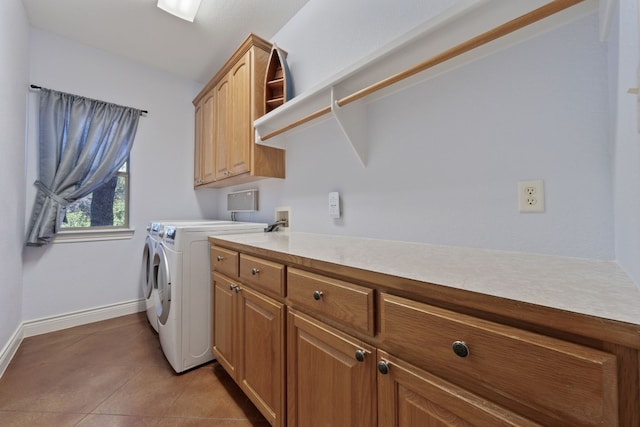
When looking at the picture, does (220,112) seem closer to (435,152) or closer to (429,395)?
(435,152)

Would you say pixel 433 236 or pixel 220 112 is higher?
pixel 220 112

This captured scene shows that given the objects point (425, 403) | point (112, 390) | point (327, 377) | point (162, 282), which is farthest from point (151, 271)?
point (425, 403)

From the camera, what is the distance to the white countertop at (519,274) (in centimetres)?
45

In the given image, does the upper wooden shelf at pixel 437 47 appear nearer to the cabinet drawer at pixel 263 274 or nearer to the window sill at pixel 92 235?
the cabinet drawer at pixel 263 274

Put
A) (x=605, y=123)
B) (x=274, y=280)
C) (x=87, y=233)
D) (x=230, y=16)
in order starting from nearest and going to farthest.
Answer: (x=605, y=123)
(x=274, y=280)
(x=230, y=16)
(x=87, y=233)

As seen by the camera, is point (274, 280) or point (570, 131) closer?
point (570, 131)

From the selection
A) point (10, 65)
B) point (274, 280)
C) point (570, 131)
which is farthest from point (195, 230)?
point (570, 131)

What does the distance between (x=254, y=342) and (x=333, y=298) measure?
2.00ft

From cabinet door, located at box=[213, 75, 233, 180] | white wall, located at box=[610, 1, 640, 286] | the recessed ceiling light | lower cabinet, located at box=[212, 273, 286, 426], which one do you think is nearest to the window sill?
cabinet door, located at box=[213, 75, 233, 180]

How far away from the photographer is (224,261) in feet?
4.87

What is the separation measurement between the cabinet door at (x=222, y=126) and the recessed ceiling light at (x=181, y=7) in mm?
475

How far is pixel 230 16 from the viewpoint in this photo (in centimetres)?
203

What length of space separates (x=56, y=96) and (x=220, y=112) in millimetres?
1384

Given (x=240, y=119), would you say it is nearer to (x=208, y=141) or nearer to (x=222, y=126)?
(x=222, y=126)
